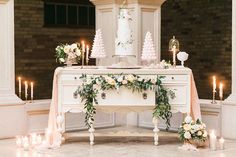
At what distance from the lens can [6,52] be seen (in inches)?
332

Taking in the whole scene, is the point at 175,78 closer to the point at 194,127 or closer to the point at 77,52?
the point at 194,127

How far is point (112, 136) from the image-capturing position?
8.23m

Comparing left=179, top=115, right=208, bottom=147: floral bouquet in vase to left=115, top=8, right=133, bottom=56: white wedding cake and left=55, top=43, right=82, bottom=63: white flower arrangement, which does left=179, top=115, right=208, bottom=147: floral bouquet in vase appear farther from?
left=55, top=43, right=82, bottom=63: white flower arrangement

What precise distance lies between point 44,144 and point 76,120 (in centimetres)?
164

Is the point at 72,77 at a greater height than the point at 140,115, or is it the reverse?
the point at 72,77

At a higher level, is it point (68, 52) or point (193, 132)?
point (68, 52)

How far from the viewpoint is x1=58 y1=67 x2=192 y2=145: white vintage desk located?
7.64 m

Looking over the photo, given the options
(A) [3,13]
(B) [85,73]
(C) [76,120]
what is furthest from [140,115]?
(A) [3,13]

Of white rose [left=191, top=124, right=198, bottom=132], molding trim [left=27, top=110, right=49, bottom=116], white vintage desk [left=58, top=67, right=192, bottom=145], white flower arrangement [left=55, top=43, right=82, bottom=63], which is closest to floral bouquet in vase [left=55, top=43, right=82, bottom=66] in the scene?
white flower arrangement [left=55, top=43, right=82, bottom=63]

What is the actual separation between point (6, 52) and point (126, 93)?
2109 millimetres

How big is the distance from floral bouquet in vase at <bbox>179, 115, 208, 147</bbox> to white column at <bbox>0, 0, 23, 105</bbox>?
2.66m

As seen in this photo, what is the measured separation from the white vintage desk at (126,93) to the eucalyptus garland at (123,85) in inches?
2.9

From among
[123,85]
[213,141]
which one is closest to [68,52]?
[123,85]

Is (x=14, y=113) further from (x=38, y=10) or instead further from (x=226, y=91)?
(x=226, y=91)
